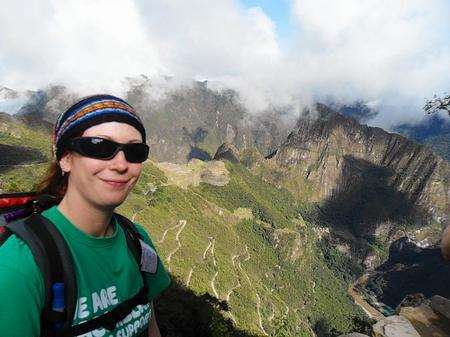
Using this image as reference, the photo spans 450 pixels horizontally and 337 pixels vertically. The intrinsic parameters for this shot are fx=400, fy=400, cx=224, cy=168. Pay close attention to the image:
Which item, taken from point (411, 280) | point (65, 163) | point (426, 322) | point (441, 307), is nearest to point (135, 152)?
point (65, 163)

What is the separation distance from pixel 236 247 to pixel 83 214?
464 ft

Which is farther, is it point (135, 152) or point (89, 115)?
point (135, 152)

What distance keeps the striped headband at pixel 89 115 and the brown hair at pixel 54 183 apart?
367 mm

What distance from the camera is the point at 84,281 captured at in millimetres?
2662

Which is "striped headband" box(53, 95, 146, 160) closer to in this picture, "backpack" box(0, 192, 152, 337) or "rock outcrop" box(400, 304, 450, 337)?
"backpack" box(0, 192, 152, 337)

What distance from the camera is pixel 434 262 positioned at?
186 metres

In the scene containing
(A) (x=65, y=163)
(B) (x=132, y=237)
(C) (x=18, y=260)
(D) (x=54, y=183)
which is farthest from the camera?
(B) (x=132, y=237)

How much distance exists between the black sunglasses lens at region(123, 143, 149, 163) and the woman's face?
38 mm

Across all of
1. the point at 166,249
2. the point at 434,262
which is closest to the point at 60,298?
the point at 166,249

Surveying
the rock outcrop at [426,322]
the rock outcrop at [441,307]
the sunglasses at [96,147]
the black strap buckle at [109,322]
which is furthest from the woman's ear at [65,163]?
the rock outcrop at [441,307]

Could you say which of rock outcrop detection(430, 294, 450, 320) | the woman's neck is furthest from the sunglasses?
rock outcrop detection(430, 294, 450, 320)

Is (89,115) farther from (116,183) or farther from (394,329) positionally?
(394,329)

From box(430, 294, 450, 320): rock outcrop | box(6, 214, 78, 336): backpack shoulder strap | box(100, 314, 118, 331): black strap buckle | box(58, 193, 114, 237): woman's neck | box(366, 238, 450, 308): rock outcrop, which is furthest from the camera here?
box(366, 238, 450, 308): rock outcrop

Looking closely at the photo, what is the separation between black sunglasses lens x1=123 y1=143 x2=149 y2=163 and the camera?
295 cm
